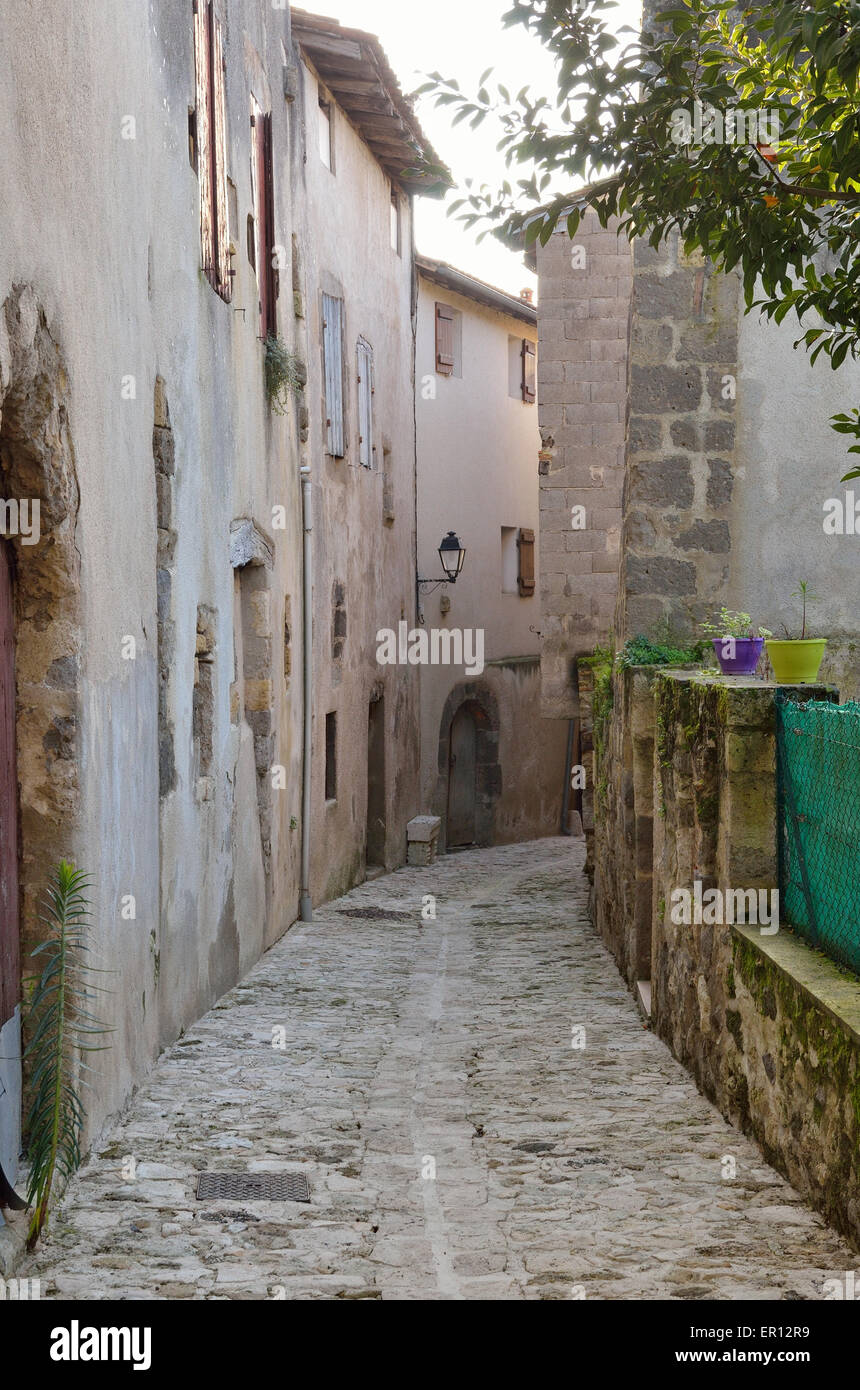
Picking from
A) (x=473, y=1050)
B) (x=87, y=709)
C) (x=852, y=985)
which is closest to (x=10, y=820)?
(x=87, y=709)

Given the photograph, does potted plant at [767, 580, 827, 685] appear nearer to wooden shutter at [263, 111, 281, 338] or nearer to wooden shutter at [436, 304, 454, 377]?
wooden shutter at [263, 111, 281, 338]

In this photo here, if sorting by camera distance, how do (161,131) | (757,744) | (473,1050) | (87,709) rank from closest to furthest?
(87,709) < (757,744) < (161,131) < (473,1050)

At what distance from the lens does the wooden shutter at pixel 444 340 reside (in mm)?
20906

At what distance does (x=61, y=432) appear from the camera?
5.07m

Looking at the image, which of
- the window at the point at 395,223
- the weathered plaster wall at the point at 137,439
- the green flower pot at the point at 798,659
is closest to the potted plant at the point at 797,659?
the green flower pot at the point at 798,659

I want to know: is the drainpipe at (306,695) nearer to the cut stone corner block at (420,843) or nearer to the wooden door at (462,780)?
the cut stone corner block at (420,843)

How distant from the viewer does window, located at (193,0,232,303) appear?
27.2ft

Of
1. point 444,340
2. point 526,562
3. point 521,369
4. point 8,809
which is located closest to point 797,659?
point 8,809

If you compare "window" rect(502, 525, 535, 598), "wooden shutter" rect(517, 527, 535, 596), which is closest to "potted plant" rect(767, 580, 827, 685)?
"window" rect(502, 525, 535, 598)

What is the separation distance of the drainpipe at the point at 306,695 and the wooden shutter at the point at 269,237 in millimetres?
1736

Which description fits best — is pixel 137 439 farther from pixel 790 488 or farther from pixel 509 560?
pixel 509 560

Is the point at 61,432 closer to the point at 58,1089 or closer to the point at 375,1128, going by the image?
the point at 58,1089

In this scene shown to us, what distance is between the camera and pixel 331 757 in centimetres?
1462
